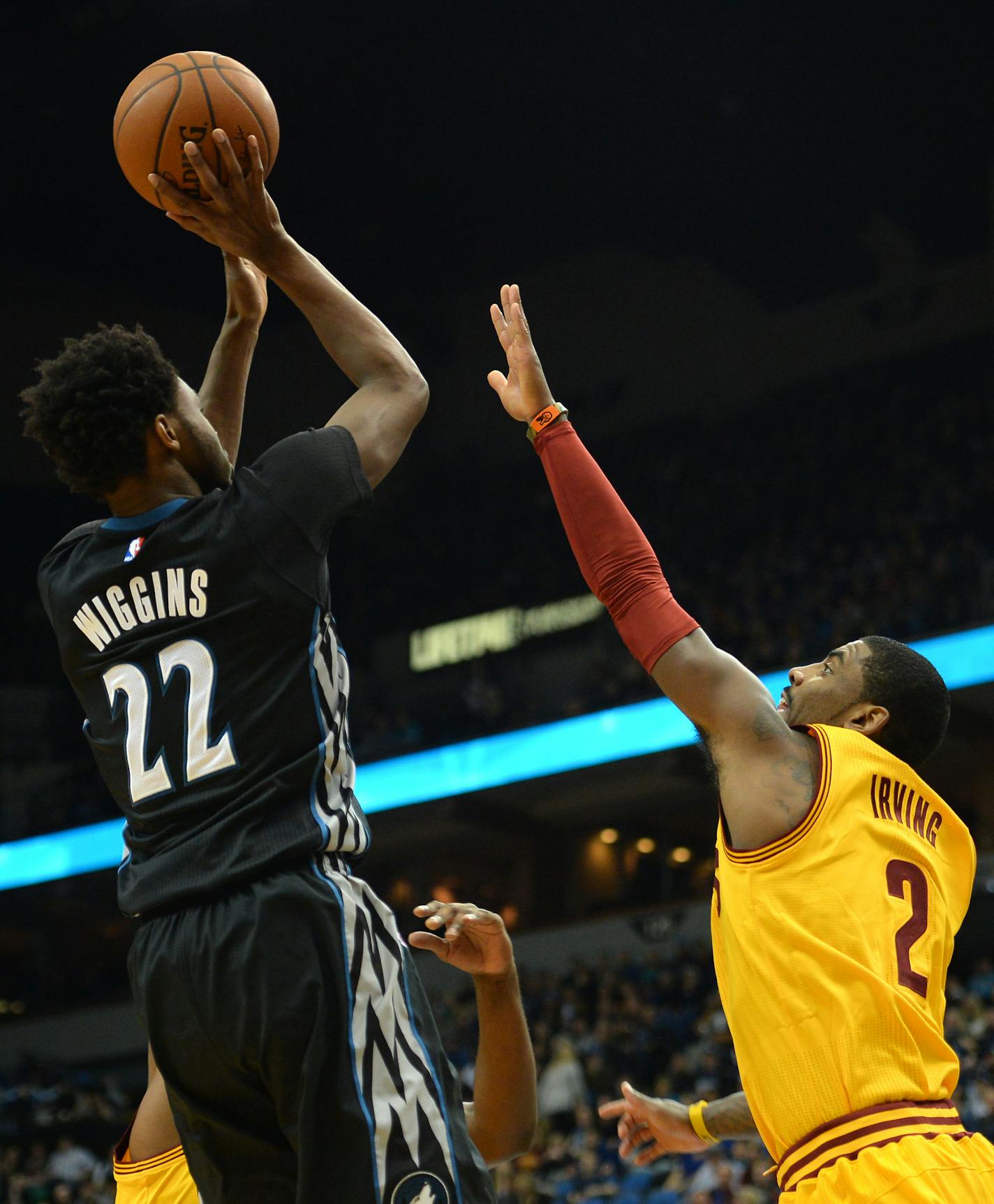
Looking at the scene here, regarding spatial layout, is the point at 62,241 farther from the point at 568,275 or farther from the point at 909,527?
the point at 909,527

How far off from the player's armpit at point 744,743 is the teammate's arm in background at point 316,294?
79 centimetres

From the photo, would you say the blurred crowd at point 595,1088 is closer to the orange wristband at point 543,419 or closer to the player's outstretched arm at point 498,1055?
the player's outstretched arm at point 498,1055

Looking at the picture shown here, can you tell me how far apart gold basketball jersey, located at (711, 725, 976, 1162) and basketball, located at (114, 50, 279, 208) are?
1822 millimetres

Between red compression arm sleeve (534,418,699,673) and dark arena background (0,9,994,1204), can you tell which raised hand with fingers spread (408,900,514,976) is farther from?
dark arena background (0,9,994,1204)

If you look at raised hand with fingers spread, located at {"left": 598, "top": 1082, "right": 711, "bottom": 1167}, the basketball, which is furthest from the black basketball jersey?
raised hand with fingers spread, located at {"left": 598, "top": 1082, "right": 711, "bottom": 1167}

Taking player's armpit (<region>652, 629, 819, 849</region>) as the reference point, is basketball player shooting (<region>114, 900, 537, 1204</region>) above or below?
below

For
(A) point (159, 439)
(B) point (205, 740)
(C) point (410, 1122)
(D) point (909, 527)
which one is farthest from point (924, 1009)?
(D) point (909, 527)

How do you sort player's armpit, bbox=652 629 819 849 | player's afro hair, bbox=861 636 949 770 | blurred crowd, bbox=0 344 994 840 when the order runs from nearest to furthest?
player's armpit, bbox=652 629 819 849 → player's afro hair, bbox=861 636 949 770 → blurred crowd, bbox=0 344 994 840

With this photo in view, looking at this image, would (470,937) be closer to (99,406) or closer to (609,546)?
(609,546)

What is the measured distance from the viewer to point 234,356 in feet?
11.5

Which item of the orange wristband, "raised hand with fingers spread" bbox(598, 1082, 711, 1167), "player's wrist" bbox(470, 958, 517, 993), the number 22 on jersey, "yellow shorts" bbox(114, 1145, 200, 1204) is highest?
the orange wristband

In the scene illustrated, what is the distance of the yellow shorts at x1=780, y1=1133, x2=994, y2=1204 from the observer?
261 cm

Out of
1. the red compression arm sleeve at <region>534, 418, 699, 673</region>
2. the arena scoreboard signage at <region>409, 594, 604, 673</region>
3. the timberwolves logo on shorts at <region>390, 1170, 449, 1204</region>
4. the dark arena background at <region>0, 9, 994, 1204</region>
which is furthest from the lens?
the arena scoreboard signage at <region>409, 594, 604, 673</region>

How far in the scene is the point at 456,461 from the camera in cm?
2752
